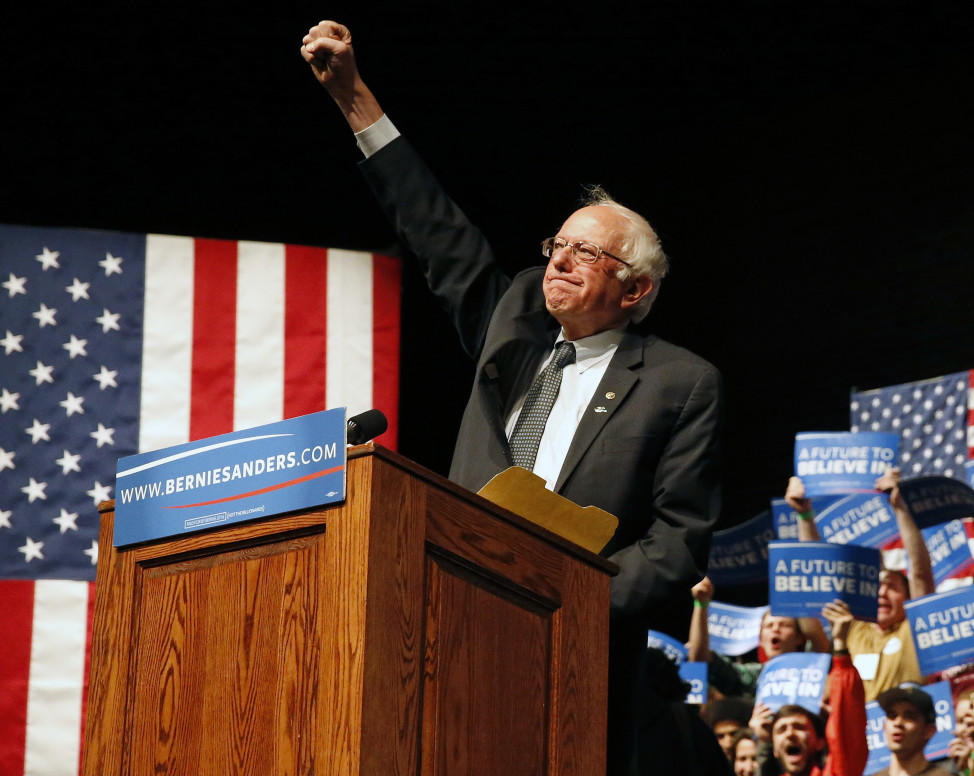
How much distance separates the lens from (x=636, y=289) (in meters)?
2.43

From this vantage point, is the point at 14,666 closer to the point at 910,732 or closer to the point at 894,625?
the point at 910,732

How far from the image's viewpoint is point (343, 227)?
5.34 m

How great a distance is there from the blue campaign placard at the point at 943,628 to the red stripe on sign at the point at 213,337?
2.34 metres

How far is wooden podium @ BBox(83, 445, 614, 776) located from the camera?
1.27 m

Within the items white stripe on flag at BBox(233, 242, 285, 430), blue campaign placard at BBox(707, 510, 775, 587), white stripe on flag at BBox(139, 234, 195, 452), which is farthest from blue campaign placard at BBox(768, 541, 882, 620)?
white stripe on flag at BBox(139, 234, 195, 452)

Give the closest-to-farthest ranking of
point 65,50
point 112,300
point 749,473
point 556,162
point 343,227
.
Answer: point 112,300, point 65,50, point 343,227, point 556,162, point 749,473

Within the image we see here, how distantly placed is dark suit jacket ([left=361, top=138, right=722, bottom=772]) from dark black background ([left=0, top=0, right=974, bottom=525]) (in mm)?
2732

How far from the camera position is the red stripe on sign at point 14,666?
368 cm

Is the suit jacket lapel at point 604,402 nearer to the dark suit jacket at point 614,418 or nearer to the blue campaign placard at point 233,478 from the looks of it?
the dark suit jacket at point 614,418

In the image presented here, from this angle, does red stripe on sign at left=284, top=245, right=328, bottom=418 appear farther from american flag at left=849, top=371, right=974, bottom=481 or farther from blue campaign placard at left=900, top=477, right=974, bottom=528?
american flag at left=849, top=371, right=974, bottom=481

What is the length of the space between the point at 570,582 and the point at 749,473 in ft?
21.2

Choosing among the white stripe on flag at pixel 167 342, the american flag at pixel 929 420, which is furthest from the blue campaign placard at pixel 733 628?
the white stripe on flag at pixel 167 342

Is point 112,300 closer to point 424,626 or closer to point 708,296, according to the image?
point 424,626

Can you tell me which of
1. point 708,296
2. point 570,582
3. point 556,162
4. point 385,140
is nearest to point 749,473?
point 708,296
